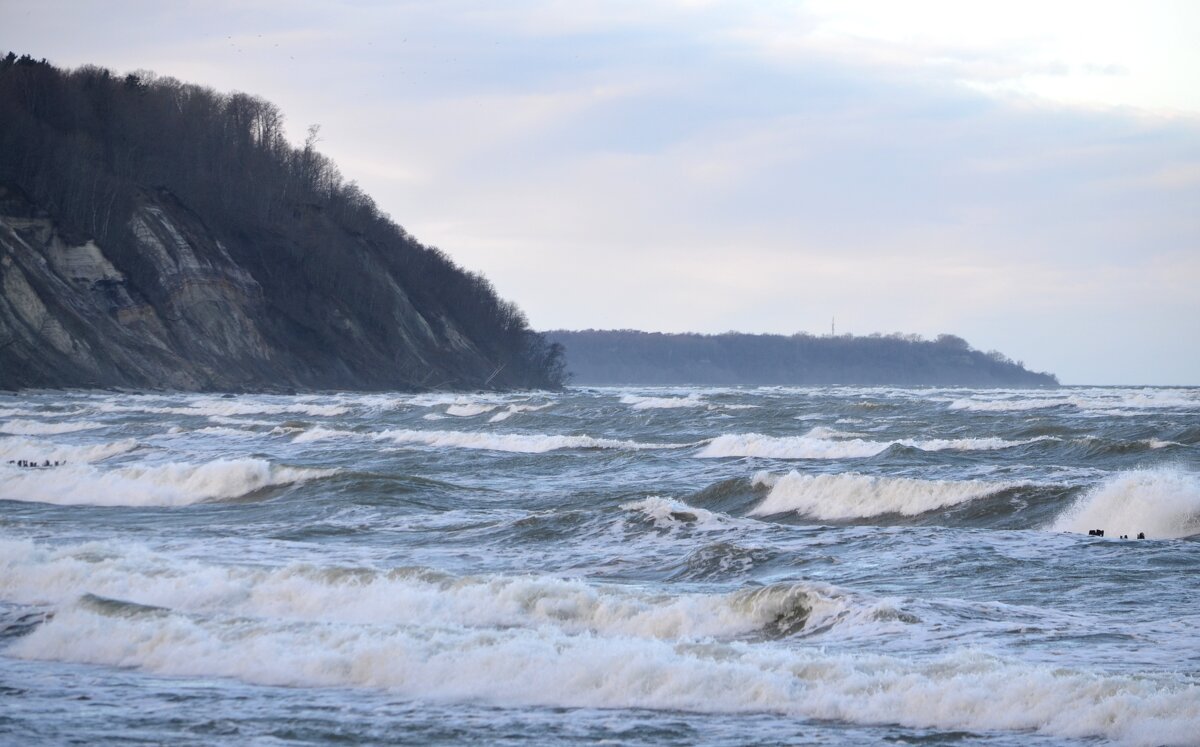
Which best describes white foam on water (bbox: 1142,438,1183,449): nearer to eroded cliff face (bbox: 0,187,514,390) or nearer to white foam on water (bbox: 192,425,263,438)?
white foam on water (bbox: 192,425,263,438)

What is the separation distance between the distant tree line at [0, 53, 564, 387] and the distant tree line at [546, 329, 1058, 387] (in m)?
73.8

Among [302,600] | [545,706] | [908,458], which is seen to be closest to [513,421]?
[908,458]

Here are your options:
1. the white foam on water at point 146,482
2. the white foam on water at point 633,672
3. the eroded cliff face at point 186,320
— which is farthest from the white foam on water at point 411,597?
the eroded cliff face at point 186,320

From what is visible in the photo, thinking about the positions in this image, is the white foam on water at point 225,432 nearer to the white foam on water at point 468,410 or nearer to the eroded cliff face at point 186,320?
the white foam on water at point 468,410

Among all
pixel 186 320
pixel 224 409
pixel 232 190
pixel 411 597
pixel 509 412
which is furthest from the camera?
pixel 232 190

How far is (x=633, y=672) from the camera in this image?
891 cm

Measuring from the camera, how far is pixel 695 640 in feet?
32.6

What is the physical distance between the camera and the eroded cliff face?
58.6 meters

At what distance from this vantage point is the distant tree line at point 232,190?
2896 inches

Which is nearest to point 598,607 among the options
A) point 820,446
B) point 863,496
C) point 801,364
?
point 863,496

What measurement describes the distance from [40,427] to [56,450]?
8.34m

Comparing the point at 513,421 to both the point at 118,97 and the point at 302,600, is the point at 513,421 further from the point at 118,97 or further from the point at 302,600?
the point at 118,97

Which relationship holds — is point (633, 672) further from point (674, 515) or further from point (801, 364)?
point (801, 364)

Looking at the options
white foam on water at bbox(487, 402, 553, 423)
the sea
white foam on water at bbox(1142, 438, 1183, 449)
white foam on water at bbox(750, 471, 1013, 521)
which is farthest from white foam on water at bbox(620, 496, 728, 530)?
white foam on water at bbox(487, 402, 553, 423)
